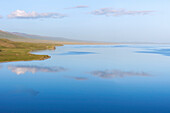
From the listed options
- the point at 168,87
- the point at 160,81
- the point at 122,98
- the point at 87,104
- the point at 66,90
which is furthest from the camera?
the point at 160,81

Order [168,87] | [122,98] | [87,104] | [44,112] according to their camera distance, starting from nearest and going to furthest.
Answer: [44,112], [87,104], [122,98], [168,87]

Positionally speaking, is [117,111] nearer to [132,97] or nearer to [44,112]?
[132,97]

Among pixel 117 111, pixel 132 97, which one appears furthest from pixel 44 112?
pixel 132 97

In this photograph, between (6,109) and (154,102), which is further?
(154,102)

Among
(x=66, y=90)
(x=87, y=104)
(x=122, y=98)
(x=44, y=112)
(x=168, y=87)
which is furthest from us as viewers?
(x=168, y=87)

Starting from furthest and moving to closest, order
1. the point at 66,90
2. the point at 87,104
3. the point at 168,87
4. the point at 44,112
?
1. the point at 168,87
2. the point at 66,90
3. the point at 87,104
4. the point at 44,112

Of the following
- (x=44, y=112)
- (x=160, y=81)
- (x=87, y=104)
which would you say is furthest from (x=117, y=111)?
(x=160, y=81)

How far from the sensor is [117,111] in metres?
→ 22.2

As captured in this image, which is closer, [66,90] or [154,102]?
[154,102]

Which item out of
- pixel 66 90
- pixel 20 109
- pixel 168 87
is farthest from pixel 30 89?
pixel 168 87

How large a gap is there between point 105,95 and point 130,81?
11.3m

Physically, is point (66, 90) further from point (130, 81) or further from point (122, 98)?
point (130, 81)

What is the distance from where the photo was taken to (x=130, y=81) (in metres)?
37.9

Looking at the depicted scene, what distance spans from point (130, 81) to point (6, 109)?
23692 mm
